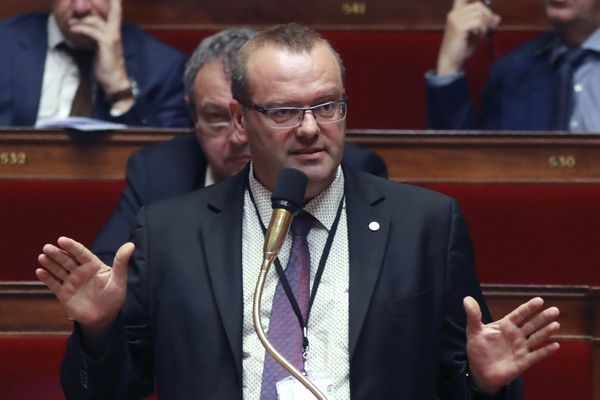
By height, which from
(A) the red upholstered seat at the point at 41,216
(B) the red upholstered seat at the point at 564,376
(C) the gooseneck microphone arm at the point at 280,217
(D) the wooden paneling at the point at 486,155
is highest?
(C) the gooseneck microphone arm at the point at 280,217

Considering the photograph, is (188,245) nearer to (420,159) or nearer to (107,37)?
(420,159)

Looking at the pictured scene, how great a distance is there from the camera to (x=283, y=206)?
2.44ft

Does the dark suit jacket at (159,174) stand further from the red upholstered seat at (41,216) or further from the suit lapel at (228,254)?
the suit lapel at (228,254)

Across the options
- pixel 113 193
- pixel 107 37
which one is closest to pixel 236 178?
pixel 113 193

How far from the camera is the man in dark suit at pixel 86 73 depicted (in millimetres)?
1411

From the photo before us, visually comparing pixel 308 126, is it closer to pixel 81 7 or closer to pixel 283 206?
pixel 283 206

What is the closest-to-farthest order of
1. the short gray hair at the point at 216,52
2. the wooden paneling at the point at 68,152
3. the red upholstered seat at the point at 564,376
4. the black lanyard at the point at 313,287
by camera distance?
the black lanyard at the point at 313,287, the red upholstered seat at the point at 564,376, the short gray hair at the point at 216,52, the wooden paneling at the point at 68,152

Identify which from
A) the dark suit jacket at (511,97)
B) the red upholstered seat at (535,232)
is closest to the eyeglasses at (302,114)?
the red upholstered seat at (535,232)

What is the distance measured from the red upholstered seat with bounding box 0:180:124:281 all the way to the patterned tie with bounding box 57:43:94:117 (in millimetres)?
144

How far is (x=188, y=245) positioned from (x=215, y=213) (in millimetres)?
29

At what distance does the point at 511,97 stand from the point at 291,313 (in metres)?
0.67

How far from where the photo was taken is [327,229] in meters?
0.85

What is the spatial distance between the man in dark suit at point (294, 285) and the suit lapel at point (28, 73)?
1.90 ft

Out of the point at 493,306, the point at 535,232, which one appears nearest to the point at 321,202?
the point at 493,306
